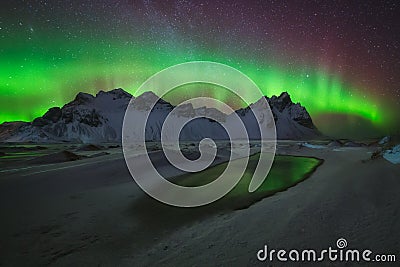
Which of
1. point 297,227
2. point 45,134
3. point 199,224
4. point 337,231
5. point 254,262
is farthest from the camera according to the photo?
point 45,134

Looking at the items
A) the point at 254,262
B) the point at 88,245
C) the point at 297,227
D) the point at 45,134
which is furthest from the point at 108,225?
the point at 45,134

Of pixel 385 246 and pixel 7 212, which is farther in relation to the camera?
pixel 7 212

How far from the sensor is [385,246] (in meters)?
4.77

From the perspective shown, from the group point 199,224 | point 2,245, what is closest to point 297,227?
point 199,224

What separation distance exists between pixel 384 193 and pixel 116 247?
9850 millimetres

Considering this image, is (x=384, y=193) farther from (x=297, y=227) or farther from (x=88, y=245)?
(x=88, y=245)

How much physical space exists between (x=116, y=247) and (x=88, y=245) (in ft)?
2.66

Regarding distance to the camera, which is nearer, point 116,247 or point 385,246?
point 385,246

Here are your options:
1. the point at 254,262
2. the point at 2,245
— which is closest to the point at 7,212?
the point at 2,245

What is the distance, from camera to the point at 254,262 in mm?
4699

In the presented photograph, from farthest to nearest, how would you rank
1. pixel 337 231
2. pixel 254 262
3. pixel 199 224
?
pixel 199 224, pixel 337 231, pixel 254 262

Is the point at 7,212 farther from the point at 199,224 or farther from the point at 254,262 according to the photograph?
the point at 254,262

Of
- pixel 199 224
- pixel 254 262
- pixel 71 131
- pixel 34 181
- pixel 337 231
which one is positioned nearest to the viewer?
pixel 254 262

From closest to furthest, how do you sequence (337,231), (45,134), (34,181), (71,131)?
(337,231), (34,181), (45,134), (71,131)
